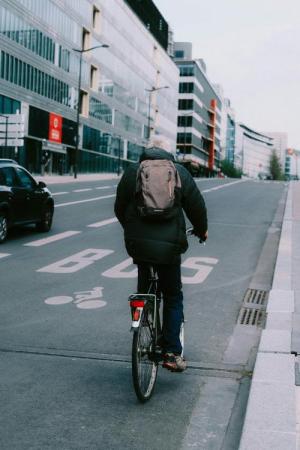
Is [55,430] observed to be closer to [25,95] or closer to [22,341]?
[22,341]

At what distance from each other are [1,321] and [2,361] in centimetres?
141

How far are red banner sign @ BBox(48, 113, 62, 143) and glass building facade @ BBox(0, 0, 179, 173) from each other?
7.2 inches

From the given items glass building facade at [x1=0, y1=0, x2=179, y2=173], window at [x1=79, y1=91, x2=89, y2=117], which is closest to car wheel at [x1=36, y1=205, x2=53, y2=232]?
glass building facade at [x1=0, y1=0, x2=179, y2=173]

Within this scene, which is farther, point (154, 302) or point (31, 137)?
point (31, 137)

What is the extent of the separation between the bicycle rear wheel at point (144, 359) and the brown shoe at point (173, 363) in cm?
9

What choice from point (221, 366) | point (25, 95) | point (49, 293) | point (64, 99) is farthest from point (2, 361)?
point (64, 99)

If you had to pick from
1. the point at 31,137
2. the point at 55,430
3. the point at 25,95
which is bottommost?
the point at 55,430

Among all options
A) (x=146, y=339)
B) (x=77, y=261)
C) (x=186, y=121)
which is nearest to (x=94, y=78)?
(x=186, y=121)

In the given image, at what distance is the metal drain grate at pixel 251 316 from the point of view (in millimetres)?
6715

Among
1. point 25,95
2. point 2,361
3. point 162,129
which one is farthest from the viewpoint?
point 162,129

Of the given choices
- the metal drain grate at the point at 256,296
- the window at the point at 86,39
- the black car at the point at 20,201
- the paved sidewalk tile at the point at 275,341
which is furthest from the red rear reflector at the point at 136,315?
the window at the point at 86,39

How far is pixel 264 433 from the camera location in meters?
3.55

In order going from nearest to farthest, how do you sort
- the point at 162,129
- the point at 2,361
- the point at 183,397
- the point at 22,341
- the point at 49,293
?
→ the point at 183,397 → the point at 2,361 → the point at 22,341 → the point at 49,293 → the point at 162,129

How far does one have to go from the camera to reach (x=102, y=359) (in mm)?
5234
